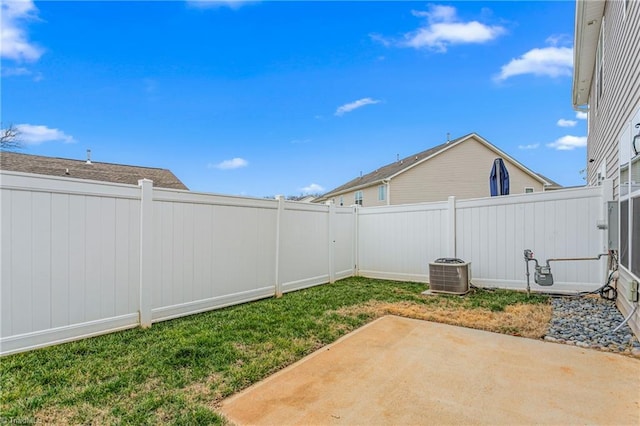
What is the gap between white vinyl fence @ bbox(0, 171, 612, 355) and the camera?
333 centimetres

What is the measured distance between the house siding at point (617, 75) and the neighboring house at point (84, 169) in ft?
41.6

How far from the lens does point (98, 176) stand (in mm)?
11680

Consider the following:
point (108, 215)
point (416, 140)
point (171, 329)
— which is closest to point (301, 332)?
point (171, 329)

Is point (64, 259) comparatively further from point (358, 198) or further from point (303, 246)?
point (358, 198)

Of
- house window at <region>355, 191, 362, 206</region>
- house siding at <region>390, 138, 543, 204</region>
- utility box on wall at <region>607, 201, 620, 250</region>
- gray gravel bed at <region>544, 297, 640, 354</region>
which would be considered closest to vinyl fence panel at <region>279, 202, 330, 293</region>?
gray gravel bed at <region>544, 297, 640, 354</region>

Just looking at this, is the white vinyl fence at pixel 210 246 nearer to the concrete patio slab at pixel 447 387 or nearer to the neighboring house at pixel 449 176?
the concrete patio slab at pixel 447 387

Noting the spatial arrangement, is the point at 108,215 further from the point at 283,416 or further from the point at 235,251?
the point at 283,416

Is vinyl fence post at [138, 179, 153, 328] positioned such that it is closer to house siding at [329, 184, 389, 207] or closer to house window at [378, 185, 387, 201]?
house siding at [329, 184, 389, 207]

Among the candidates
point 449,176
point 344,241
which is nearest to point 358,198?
point 449,176

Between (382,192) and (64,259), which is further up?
(382,192)

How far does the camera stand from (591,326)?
3902mm

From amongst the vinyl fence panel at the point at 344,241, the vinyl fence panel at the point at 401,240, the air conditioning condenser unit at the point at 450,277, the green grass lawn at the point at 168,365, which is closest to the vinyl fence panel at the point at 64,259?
the green grass lawn at the point at 168,365

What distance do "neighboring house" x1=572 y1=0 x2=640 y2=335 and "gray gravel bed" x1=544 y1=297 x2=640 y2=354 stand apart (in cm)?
16

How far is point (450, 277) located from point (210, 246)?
4385 millimetres
